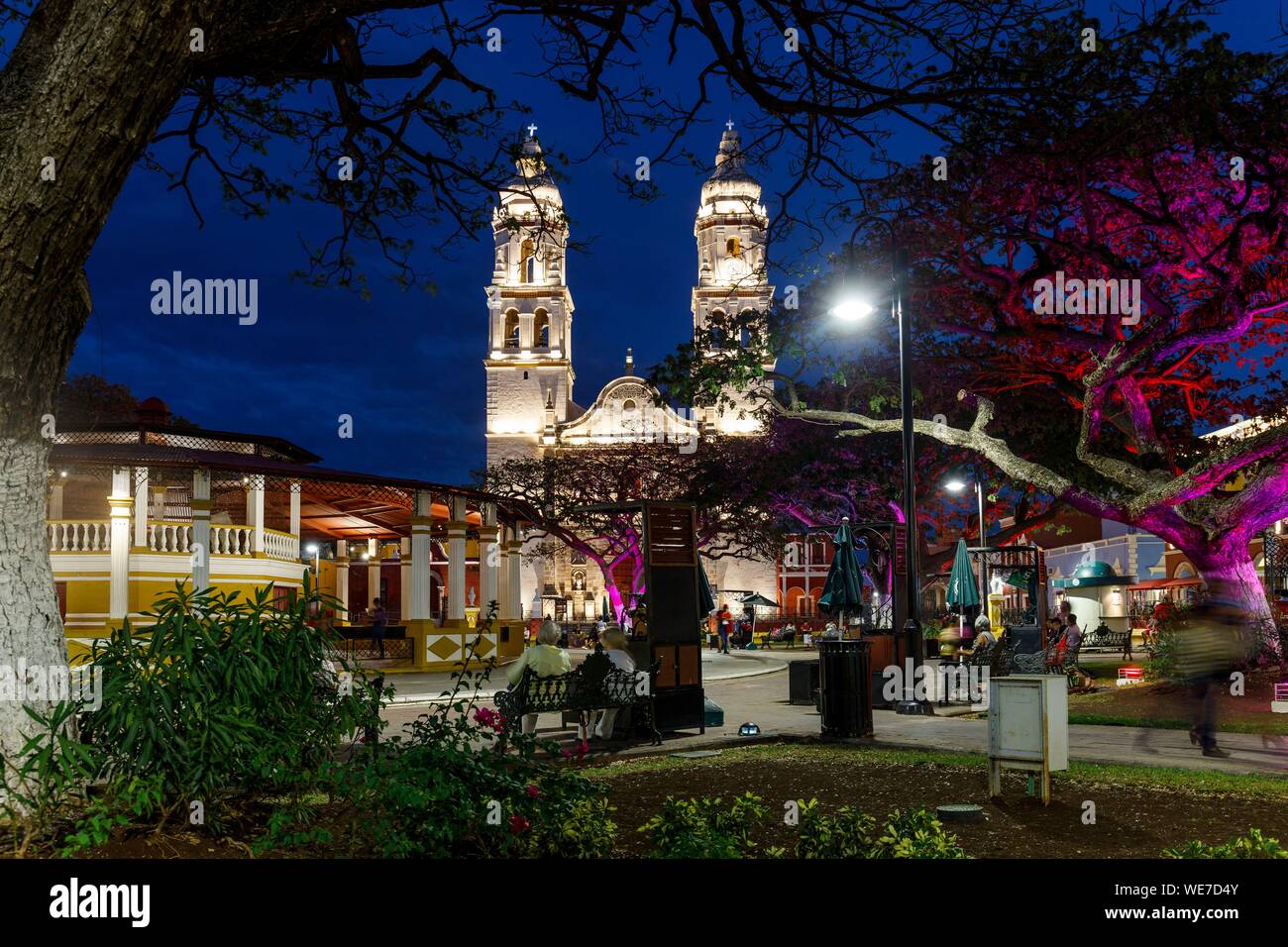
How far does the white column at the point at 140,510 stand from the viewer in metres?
23.4

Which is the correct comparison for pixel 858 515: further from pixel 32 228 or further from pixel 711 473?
pixel 32 228

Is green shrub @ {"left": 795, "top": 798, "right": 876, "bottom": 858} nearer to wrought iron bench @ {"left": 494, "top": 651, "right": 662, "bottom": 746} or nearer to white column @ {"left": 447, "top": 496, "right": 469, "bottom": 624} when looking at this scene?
wrought iron bench @ {"left": 494, "top": 651, "right": 662, "bottom": 746}

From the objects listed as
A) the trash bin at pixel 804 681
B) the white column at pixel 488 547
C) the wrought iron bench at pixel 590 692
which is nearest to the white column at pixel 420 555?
the white column at pixel 488 547

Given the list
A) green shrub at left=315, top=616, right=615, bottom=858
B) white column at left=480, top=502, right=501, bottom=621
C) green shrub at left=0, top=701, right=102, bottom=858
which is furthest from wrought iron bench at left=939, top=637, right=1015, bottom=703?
green shrub at left=0, top=701, right=102, bottom=858

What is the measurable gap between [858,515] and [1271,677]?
16.9 m

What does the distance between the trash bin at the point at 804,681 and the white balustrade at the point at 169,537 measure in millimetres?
15150

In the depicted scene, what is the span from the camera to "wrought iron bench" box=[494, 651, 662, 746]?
10000 mm

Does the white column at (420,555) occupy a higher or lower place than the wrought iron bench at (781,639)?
higher

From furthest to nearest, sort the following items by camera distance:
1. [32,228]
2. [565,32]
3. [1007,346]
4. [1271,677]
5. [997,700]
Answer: [1007,346]
[1271,677]
[565,32]
[997,700]
[32,228]

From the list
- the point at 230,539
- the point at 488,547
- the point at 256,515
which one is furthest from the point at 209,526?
the point at 488,547

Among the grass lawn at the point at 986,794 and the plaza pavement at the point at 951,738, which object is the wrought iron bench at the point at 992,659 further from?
the grass lawn at the point at 986,794

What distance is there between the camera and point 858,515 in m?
32.2
